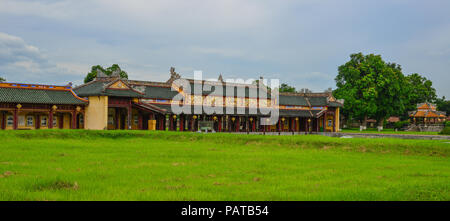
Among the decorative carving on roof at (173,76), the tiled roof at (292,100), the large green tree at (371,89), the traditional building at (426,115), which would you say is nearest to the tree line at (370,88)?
the large green tree at (371,89)

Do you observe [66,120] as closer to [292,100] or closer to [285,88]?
[292,100]

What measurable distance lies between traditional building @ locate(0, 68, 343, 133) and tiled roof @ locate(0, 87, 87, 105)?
10 centimetres

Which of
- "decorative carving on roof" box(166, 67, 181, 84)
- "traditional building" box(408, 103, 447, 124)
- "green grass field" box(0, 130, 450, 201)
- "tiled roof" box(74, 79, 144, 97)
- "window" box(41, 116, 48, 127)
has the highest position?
"decorative carving on roof" box(166, 67, 181, 84)

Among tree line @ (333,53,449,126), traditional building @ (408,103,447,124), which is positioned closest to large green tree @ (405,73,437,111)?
traditional building @ (408,103,447,124)

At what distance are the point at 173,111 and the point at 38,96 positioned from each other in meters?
13.9

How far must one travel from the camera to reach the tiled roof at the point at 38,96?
121 ft

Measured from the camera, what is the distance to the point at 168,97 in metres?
48.0

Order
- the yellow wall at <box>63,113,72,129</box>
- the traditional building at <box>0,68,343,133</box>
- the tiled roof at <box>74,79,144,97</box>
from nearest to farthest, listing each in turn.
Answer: the tiled roof at <box>74,79,144,97</box>
the traditional building at <box>0,68,343,133</box>
the yellow wall at <box>63,113,72,129</box>

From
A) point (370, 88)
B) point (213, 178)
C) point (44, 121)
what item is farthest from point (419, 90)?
point (213, 178)

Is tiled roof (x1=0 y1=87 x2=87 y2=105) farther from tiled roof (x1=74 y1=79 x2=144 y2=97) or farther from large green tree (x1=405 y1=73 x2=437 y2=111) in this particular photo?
large green tree (x1=405 y1=73 x2=437 y2=111)

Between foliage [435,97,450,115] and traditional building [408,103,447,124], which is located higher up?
foliage [435,97,450,115]

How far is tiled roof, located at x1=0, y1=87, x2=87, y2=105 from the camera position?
121 feet
